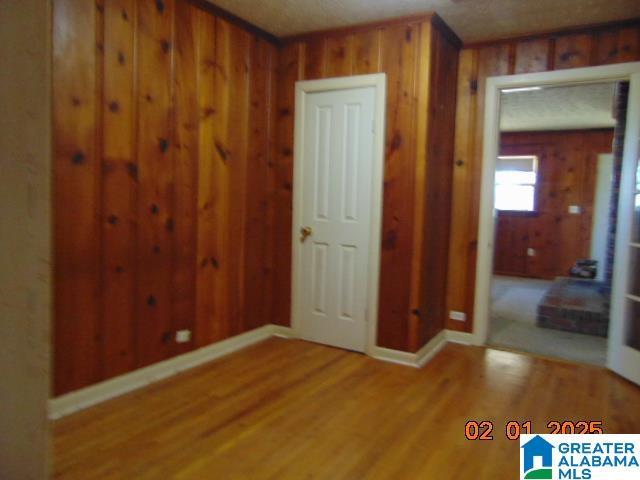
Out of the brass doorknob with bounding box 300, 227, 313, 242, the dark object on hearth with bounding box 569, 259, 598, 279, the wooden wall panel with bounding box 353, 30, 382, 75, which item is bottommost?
the dark object on hearth with bounding box 569, 259, 598, 279

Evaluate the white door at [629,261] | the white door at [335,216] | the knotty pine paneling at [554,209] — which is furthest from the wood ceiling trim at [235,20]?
the knotty pine paneling at [554,209]

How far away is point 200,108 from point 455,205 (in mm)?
2193

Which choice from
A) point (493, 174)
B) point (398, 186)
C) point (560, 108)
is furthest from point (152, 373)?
point (560, 108)

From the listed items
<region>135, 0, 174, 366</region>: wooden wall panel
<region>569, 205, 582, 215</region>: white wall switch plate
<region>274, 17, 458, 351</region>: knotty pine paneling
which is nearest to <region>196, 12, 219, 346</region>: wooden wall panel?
<region>135, 0, 174, 366</region>: wooden wall panel

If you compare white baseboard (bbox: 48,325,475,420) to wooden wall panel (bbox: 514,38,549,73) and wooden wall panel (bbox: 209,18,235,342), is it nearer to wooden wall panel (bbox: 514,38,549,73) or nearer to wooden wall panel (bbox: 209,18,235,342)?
wooden wall panel (bbox: 209,18,235,342)

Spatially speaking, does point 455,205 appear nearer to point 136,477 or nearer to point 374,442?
point 374,442

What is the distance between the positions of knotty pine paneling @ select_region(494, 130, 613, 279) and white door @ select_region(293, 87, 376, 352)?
17.2 ft

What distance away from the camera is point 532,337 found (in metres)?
4.20

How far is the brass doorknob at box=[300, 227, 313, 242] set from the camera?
3824mm

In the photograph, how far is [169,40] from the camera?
292cm

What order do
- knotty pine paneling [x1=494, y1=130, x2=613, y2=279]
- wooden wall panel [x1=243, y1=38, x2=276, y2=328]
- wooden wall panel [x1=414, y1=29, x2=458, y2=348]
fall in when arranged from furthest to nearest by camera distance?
knotty pine paneling [x1=494, y1=130, x2=613, y2=279] → wooden wall panel [x1=243, y1=38, x2=276, y2=328] → wooden wall panel [x1=414, y1=29, x2=458, y2=348]

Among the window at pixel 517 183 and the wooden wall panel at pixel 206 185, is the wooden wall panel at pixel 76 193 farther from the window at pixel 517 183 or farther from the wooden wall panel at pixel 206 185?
the window at pixel 517 183

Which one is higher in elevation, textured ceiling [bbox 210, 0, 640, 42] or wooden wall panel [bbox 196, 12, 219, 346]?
textured ceiling [bbox 210, 0, 640, 42]

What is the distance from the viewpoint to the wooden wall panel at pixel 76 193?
2363mm
